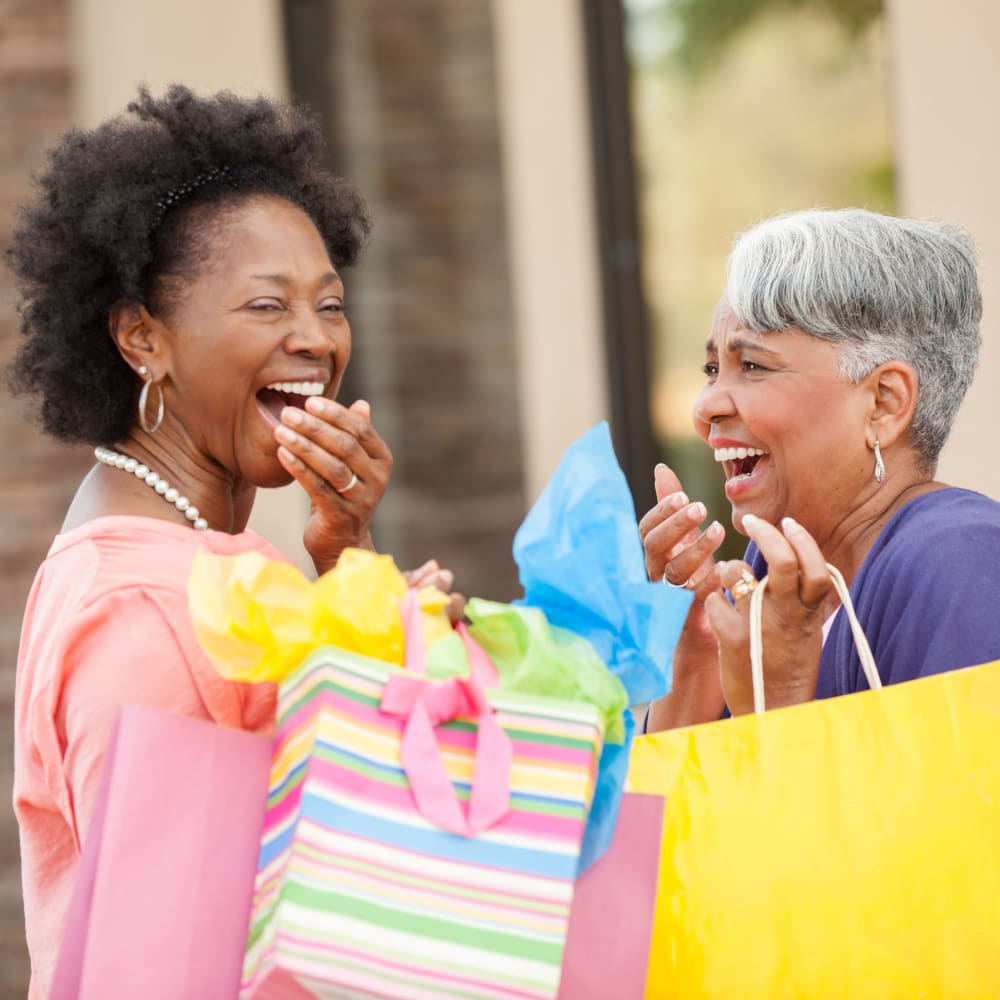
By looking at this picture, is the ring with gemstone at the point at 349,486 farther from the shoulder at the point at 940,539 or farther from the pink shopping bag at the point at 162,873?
the shoulder at the point at 940,539

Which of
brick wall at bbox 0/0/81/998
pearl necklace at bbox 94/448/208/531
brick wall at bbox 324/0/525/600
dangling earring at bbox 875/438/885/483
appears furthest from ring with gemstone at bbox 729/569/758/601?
brick wall at bbox 324/0/525/600

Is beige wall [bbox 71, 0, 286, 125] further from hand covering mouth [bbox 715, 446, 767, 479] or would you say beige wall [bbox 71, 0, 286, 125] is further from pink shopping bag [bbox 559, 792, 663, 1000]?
pink shopping bag [bbox 559, 792, 663, 1000]

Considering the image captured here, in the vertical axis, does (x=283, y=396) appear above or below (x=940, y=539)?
above

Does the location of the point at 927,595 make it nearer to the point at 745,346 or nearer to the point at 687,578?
the point at 687,578

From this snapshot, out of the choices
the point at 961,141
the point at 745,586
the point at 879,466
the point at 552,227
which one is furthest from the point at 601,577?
the point at 552,227

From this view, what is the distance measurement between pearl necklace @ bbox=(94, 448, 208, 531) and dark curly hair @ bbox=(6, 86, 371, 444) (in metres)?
0.11

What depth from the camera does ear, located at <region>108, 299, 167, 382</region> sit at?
2355 mm

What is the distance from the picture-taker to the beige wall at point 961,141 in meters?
4.47

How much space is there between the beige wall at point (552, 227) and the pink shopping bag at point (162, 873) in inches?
141

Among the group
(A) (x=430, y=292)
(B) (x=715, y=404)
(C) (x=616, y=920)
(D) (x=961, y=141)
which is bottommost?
(C) (x=616, y=920)

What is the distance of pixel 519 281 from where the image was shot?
17.7 ft

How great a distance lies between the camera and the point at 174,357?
2.35 m

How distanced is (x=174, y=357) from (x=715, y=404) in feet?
3.06

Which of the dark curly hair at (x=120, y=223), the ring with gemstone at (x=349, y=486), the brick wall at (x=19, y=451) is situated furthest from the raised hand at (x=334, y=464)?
the brick wall at (x=19, y=451)
